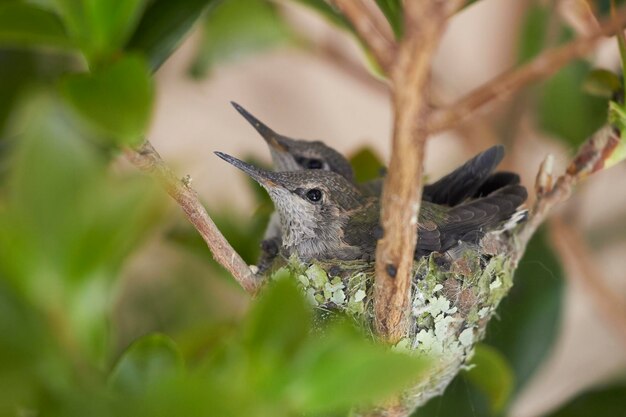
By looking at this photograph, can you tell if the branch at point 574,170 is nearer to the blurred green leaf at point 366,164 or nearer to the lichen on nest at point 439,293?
the lichen on nest at point 439,293

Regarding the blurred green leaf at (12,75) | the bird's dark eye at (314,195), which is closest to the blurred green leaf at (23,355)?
the bird's dark eye at (314,195)

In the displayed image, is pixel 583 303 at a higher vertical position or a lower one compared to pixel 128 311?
lower

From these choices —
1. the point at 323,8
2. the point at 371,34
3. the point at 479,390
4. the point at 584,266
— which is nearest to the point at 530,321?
the point at 479,390

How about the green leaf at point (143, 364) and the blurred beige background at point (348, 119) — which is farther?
the blurred beige background at point (348, 119)

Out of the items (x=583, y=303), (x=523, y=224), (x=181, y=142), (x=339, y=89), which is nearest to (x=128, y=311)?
(x=181, y=142)

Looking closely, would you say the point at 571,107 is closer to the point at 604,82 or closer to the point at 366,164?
the point at 366,164

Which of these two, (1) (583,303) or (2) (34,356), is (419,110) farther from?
(1) (583,303)

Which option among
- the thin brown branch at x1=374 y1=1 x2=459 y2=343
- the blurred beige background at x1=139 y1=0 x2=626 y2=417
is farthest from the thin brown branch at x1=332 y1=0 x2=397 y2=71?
the blurred beige background at x1=139 y1=0 x2=626 y2=417
